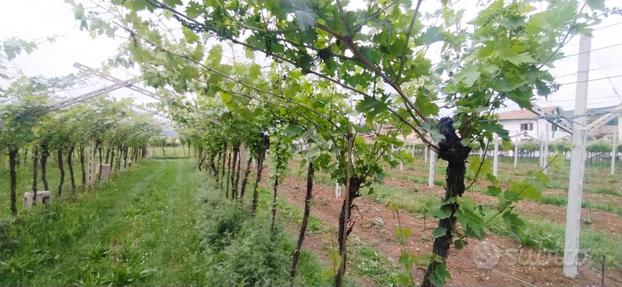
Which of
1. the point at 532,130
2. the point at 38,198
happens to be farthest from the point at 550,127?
the point at 38,198

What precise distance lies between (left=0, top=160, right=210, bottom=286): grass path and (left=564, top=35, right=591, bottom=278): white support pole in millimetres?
5193

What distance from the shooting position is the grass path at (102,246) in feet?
14.2

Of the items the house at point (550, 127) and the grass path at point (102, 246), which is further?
the house at point (550, 127)

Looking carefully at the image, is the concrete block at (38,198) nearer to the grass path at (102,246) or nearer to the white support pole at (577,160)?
the grass path at (102,246)

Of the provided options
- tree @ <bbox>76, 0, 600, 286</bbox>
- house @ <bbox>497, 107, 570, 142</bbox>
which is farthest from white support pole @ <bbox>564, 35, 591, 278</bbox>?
tree @ <bbox>76, 0, 600, 286</bbox>

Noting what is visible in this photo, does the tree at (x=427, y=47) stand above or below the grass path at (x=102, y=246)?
above

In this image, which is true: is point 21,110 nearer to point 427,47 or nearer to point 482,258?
point 427,47

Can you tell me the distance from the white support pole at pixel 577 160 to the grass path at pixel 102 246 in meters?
5.19

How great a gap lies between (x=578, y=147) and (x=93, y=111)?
1016cm

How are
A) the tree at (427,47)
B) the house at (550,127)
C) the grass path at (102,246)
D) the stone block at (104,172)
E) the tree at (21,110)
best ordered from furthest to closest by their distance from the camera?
the stone block at (104,172), the tree at (21,110), the house at (550,127), the grass path at (102,246), the tree at (427,47)

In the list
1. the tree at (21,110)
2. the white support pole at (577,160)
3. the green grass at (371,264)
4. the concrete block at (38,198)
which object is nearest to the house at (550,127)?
the white support pole at (577,160)

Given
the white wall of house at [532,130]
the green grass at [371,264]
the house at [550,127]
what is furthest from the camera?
the white wall of house at [532,130]

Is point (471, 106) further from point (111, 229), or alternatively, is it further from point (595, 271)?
point (111, 229)

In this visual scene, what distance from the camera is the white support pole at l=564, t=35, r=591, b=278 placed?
4648mm
